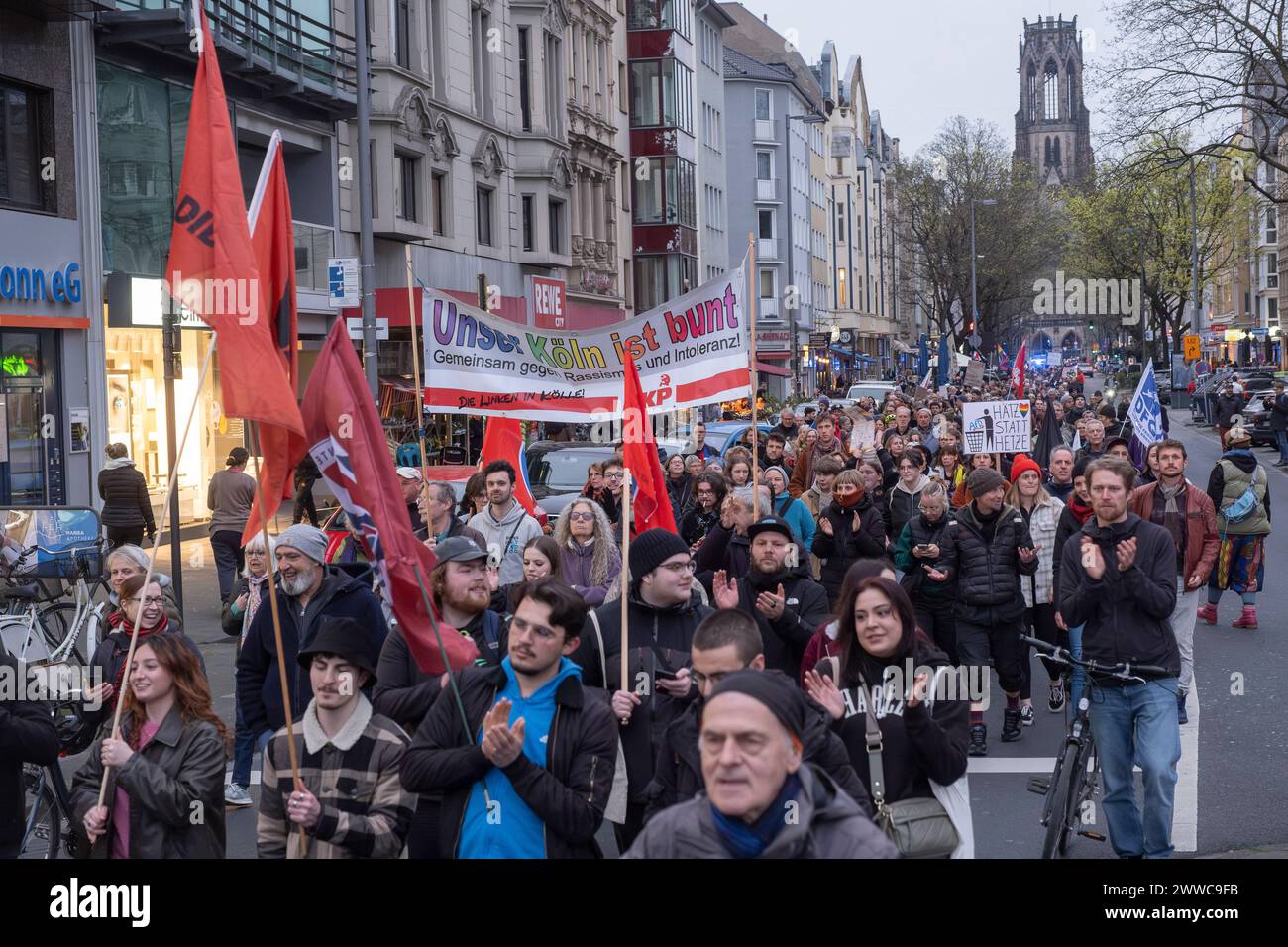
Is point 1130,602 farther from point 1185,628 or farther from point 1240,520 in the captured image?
point 1240,520

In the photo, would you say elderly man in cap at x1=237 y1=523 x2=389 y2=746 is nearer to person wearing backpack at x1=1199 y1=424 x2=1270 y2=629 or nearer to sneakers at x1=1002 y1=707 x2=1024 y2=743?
sneakers at x1=1002 y1=707 x2=1024 y2=743

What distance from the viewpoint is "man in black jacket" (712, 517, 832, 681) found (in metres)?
7.12

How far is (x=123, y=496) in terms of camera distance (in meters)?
16.5

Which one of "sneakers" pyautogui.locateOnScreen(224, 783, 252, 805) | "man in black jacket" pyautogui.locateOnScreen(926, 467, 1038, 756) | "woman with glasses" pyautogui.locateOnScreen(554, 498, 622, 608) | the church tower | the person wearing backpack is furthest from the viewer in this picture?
the church tower

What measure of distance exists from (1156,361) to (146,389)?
68.7 meters

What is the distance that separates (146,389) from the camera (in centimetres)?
2478

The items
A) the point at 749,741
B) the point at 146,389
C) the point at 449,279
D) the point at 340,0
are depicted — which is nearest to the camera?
the point at 749,741

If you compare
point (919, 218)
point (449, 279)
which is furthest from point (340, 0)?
point (919, 218)

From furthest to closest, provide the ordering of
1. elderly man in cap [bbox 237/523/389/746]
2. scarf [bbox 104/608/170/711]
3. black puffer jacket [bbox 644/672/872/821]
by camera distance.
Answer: elderly man in cap [bbox 237/523/389/746] → scarf [bbox 104/608/170/711] → black puffer jacket [bbox 644/672/872/821]

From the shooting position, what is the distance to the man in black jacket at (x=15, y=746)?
5.40m

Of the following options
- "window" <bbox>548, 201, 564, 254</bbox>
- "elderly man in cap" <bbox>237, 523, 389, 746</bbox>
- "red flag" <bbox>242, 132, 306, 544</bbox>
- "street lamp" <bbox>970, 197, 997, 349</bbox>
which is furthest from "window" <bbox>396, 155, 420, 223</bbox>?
"street lamp" <bbox>970, 197, 997, 349</bbox>

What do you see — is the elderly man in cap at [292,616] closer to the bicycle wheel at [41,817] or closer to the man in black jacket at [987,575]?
the bicycle wheel at [41,817]

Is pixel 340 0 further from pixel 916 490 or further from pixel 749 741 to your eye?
pixel 749 741

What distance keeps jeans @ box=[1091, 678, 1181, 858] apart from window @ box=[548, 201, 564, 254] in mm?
36008
